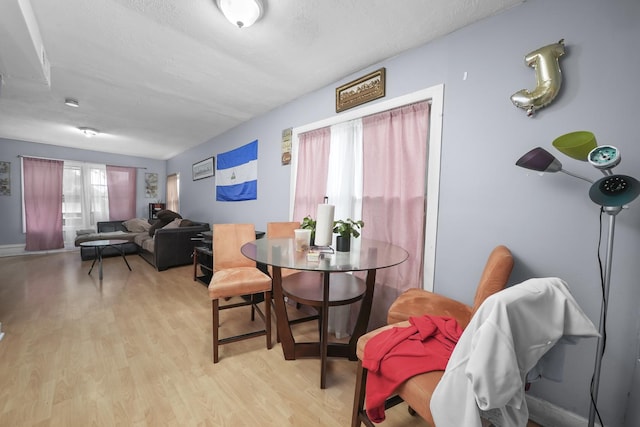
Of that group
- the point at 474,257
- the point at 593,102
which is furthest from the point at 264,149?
the point at 593,102

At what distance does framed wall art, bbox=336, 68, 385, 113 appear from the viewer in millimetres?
1997

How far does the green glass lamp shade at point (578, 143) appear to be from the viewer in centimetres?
100

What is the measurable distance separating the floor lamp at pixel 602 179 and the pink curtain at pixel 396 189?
73 cm

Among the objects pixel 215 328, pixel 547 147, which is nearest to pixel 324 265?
pixel 215 328

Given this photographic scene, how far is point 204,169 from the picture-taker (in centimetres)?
479

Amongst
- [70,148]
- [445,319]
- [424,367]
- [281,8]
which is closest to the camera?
[424,367]

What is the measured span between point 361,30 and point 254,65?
98 cm

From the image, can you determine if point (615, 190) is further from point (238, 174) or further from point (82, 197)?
point (82, 197)

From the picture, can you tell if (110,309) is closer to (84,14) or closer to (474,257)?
(84,14)

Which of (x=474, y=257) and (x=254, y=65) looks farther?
(x=254, y=65)

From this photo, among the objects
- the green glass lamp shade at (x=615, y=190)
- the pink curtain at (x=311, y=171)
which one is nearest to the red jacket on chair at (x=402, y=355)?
the green glass lamp shade at (x=615, y=190)

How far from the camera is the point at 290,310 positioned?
2658 millimetres

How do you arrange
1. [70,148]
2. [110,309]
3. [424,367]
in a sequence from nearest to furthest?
[424,367] < [110,309] < [70,148]

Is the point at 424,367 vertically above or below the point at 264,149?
below
